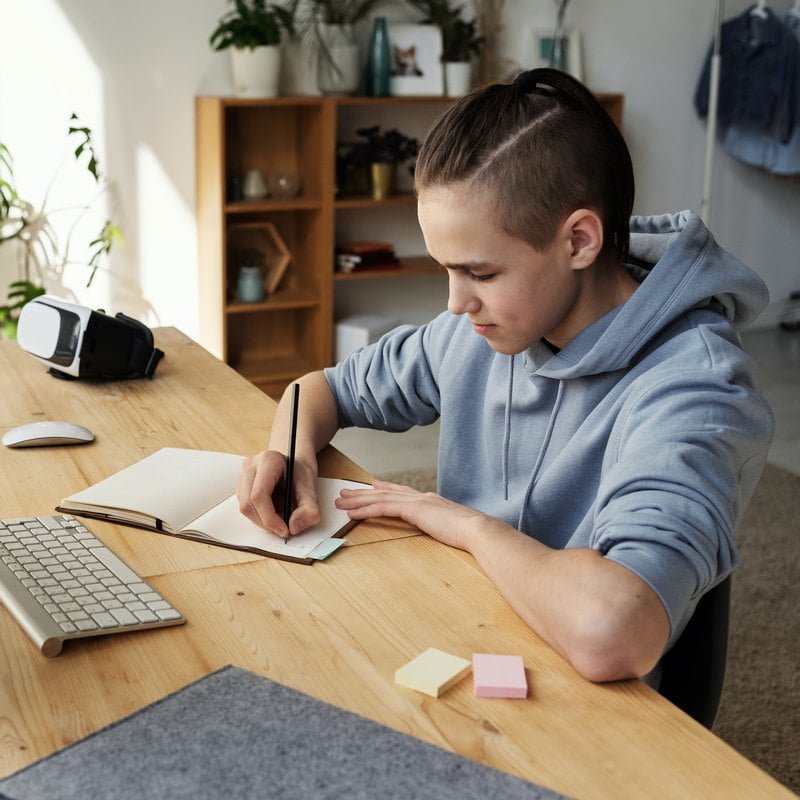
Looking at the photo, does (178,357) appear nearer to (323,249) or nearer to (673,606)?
(673,606)

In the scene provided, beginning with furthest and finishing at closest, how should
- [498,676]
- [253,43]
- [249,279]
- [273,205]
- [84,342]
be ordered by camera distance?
[249,279] < [273,205] < [253,43] < [84,342] < [498,676]

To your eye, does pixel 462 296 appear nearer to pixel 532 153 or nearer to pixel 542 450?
pixel 532 153

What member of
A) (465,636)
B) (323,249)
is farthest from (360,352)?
(323,249)

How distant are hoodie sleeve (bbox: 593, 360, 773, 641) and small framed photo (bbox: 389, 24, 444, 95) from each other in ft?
10.9

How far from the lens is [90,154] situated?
12.8 ft

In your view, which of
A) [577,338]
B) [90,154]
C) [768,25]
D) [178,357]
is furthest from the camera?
[768,25]

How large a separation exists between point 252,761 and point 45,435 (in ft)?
2.87

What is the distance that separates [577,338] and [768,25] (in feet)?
13.7

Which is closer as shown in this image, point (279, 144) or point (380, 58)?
point (380, 58)

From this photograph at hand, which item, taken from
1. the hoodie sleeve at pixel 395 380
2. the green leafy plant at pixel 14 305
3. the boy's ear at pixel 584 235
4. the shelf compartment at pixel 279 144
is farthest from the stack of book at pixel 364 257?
the boy's ear at pixel 584 235

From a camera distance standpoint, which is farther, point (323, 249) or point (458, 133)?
point (323, 249)

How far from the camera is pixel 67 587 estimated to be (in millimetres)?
1075

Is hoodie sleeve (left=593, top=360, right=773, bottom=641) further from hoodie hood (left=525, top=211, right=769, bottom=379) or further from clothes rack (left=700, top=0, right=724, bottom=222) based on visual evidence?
clothes rack (left=700, top=0, right=724, bottom=222)

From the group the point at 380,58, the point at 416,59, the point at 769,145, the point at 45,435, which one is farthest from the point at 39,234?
the point at 769,145
